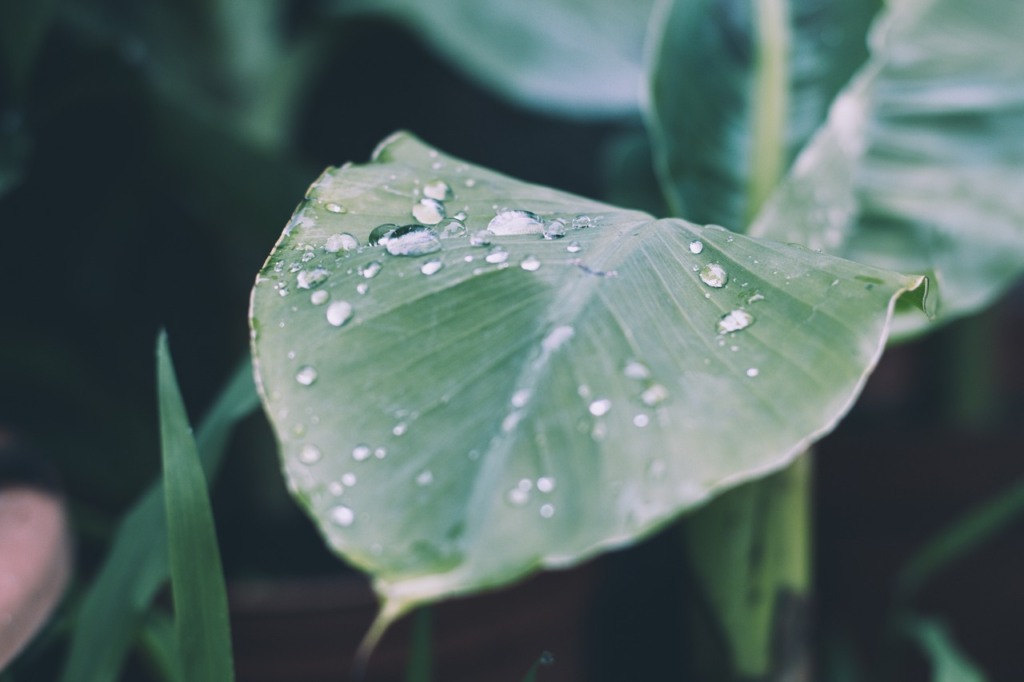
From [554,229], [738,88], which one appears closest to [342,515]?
[554,229]

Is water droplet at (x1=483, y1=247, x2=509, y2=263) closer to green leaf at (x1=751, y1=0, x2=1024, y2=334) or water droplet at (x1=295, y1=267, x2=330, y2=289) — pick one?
water droplet at (x1=295, y1=267, x2=330, y2=289)

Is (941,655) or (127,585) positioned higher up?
(127,585)

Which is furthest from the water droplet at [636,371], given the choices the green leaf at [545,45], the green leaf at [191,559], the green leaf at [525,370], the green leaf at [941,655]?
the green leaf at [545,45]

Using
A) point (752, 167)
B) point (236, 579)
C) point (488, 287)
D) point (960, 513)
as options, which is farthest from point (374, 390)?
point (960, 513)

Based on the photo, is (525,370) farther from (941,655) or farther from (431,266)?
(941,655)

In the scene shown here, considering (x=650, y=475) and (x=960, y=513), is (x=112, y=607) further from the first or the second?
(x=960, y=513)

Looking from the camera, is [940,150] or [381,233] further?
[940,150]
